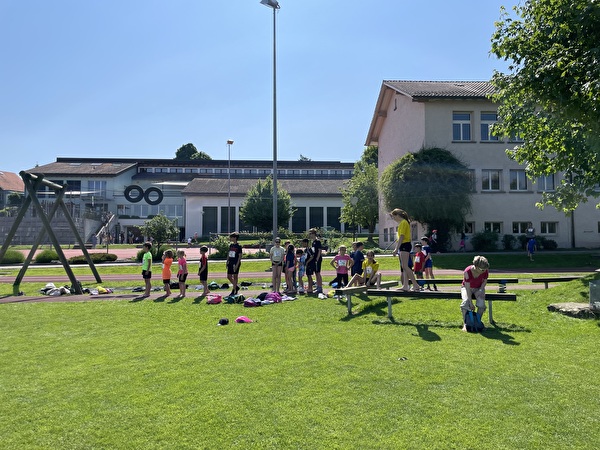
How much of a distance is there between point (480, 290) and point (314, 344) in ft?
11.2

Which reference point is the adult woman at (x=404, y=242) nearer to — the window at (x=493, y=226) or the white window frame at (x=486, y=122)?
the window at (x=493, y=226)

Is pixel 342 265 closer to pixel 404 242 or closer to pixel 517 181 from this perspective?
pixel 404 242

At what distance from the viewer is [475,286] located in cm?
852

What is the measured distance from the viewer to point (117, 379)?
544 cm

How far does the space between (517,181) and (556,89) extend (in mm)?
27429

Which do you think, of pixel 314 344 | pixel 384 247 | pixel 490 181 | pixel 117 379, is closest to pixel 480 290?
pixel 314 344

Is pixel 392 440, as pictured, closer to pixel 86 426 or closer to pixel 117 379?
pixel 86 426

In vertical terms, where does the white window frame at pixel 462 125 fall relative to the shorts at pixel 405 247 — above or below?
above

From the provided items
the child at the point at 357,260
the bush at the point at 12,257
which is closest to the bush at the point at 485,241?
the child at the point at 357,260

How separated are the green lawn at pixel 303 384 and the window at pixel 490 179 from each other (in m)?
26.1

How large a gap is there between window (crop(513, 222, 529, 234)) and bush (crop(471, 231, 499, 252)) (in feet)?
8.78

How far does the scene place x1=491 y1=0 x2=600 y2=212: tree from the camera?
26.7 ft

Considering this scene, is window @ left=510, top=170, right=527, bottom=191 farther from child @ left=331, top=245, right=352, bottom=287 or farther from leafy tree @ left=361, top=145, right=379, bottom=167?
leafy tree @ left=361, top=145, right=379, bottom=167

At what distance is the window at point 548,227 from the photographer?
→ 33.7 m
